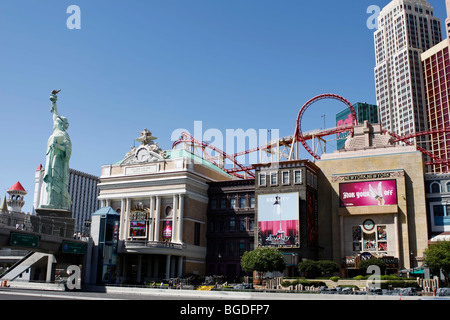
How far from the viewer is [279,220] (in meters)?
68.4

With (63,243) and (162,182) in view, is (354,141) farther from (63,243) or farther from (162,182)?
(63,243)

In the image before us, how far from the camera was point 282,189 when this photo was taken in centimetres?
7012

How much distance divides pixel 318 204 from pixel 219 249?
18520 mm

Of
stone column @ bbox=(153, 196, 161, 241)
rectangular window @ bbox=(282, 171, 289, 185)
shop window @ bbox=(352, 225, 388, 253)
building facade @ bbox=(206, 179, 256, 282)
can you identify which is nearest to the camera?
shop window @ bbox=(352, 225, 388, 253)

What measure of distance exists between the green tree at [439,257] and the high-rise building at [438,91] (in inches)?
3873

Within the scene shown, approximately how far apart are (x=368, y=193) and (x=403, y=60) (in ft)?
365

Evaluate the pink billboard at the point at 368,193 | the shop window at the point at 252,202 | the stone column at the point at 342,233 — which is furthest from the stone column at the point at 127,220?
the pink billboard at the point at 368,193

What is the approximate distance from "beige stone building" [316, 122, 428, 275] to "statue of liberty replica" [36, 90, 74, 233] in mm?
38516

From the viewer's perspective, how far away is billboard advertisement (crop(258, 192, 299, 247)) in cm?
6688

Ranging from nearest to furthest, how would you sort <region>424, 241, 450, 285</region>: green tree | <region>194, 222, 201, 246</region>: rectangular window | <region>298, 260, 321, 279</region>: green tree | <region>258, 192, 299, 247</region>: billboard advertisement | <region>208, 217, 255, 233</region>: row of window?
<region>424, 241, 450, 285</region>: green tree, <region>298, 260, 321, 279</region>: green tree, <region>258, 192, 299, 247</region>: billboard advertisement, <region>208, 217, 255, 233</region>: row of window, <region>194, 222, 201, 246</region>: rectangular window

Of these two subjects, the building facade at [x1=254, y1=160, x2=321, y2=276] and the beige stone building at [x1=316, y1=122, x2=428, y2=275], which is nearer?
the building facade at [x1=254, y1=160, x2=321, y2=276]

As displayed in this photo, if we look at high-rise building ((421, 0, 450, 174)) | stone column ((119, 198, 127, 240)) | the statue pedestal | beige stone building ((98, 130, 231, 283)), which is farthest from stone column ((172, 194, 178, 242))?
high-rise building ((421, 0, 450, 174))

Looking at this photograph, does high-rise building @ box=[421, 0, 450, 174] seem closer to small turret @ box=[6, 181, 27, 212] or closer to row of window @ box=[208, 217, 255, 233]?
row of window @ box=[208, 217, 255, 233]
